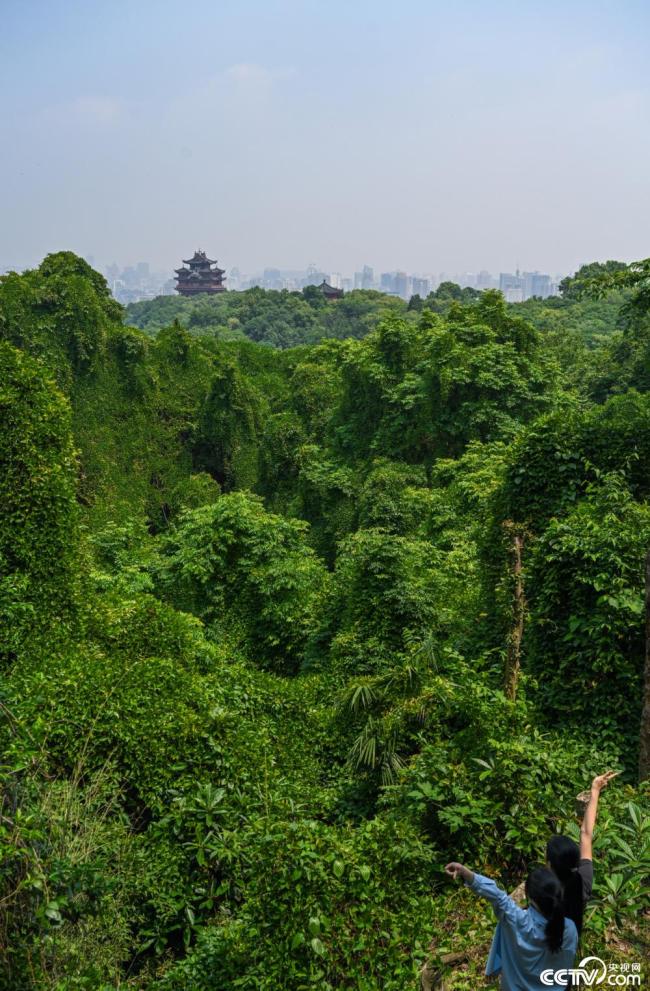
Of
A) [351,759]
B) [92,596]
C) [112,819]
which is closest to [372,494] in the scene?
[92,596]

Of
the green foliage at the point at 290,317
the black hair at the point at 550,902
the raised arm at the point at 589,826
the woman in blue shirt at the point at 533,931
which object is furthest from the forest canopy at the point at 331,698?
the green foliage at the point at 290,317

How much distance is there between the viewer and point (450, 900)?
154 inches

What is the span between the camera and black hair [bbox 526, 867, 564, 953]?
8.35 feet

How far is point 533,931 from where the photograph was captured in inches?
103

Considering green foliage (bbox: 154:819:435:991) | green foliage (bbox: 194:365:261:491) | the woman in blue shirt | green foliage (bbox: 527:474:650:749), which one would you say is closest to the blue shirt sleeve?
the woman in blue shirt

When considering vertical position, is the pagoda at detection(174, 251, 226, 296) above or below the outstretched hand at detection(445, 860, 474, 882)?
above

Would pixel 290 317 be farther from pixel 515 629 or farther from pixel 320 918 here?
pixel 320 918

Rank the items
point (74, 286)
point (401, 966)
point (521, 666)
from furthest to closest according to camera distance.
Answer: point (74, 286) → point (521, 666) → point (401, 966)

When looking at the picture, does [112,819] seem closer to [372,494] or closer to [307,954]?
[307,954]

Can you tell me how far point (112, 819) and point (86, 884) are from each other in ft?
4.24

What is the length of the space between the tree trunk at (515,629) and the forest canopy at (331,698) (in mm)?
36

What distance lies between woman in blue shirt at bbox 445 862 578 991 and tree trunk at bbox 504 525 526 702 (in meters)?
3.67

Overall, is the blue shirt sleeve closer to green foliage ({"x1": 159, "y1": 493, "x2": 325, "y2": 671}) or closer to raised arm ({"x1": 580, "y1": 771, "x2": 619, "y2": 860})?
raised arm ({"x1": 580, "y1": 771, "x2": 619, "y2": 860})

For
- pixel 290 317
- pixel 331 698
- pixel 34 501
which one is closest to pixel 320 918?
pixel 331 698
